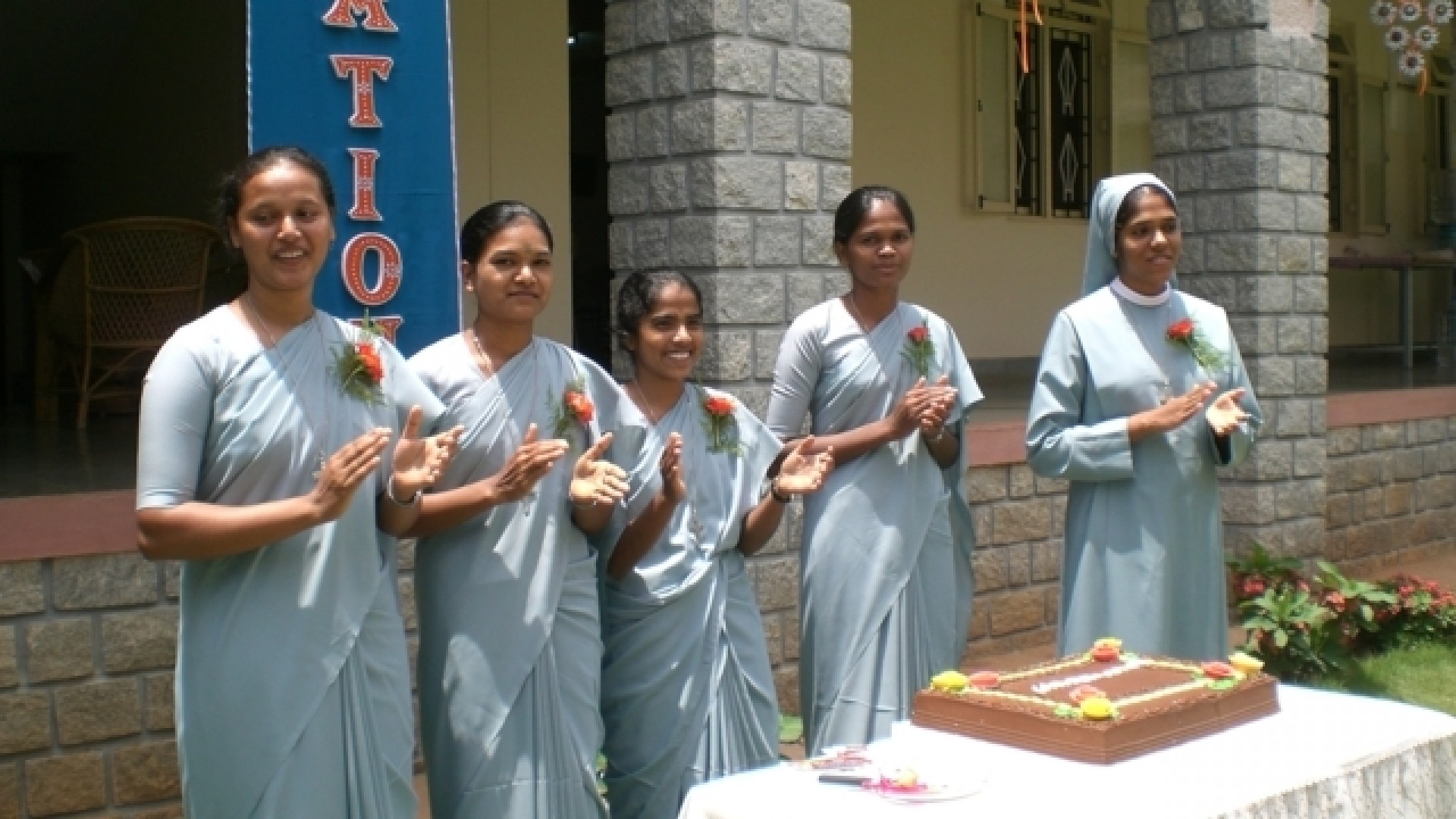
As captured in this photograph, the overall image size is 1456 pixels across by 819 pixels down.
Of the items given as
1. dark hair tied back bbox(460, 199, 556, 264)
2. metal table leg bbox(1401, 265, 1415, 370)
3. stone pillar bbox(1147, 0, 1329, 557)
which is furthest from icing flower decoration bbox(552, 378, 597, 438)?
metal table leg bbox(1401, 265, 1415, 370)

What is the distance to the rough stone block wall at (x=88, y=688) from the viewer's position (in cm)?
476

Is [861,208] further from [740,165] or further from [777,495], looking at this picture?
[740,165]

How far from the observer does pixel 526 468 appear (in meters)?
3.43

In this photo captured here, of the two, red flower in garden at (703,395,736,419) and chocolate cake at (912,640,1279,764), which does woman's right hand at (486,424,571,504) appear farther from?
chocolate cake at (912,640,1279,764)

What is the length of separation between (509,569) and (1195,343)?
210cm

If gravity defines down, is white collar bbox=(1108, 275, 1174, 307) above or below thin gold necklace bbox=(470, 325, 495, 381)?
above

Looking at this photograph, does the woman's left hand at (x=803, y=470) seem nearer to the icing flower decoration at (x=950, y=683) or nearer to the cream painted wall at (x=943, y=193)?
the icing flower decoration at (x=950, y=683)

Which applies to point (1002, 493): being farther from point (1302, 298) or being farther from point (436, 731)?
point (436, 731)

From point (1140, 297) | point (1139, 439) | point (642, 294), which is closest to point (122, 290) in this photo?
point (642, 294)

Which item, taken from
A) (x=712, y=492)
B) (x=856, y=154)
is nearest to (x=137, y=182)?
(x=856, y=154)

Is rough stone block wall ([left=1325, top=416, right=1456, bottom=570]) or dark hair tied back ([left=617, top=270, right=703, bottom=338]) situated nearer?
dark hair tied back ([left=617, top=270, right=703, bottom=338])

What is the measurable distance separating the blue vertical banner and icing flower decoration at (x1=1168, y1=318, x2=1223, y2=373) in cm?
230

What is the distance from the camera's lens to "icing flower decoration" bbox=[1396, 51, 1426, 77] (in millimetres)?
10609

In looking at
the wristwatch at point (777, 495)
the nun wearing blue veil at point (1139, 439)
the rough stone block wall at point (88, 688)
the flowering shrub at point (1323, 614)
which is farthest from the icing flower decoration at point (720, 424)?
the flowering shrub at point (1323, 614)
